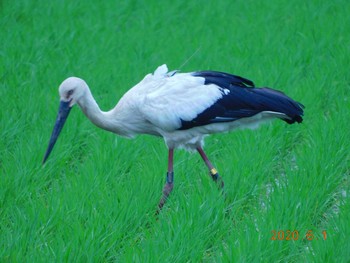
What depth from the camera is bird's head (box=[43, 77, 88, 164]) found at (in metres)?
4.91

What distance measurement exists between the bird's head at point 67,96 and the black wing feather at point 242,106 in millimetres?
735

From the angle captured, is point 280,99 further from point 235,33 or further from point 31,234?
point 235,33

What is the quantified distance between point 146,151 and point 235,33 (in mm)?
2981

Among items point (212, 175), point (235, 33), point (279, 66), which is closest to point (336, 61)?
point (279, 66)

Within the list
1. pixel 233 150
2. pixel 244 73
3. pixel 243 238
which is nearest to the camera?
pixel 243 238

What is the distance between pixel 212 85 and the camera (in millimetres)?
5172

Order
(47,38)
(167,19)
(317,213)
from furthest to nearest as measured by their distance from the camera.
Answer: (167,19), (47,38), (317,213)

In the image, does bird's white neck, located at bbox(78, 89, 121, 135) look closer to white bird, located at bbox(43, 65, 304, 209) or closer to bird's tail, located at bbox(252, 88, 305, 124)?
white bird, located at bbox(43, 65, 304, 209)

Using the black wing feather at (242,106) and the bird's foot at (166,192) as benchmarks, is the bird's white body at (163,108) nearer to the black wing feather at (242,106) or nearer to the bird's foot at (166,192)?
the black wing feather at (242,106)
